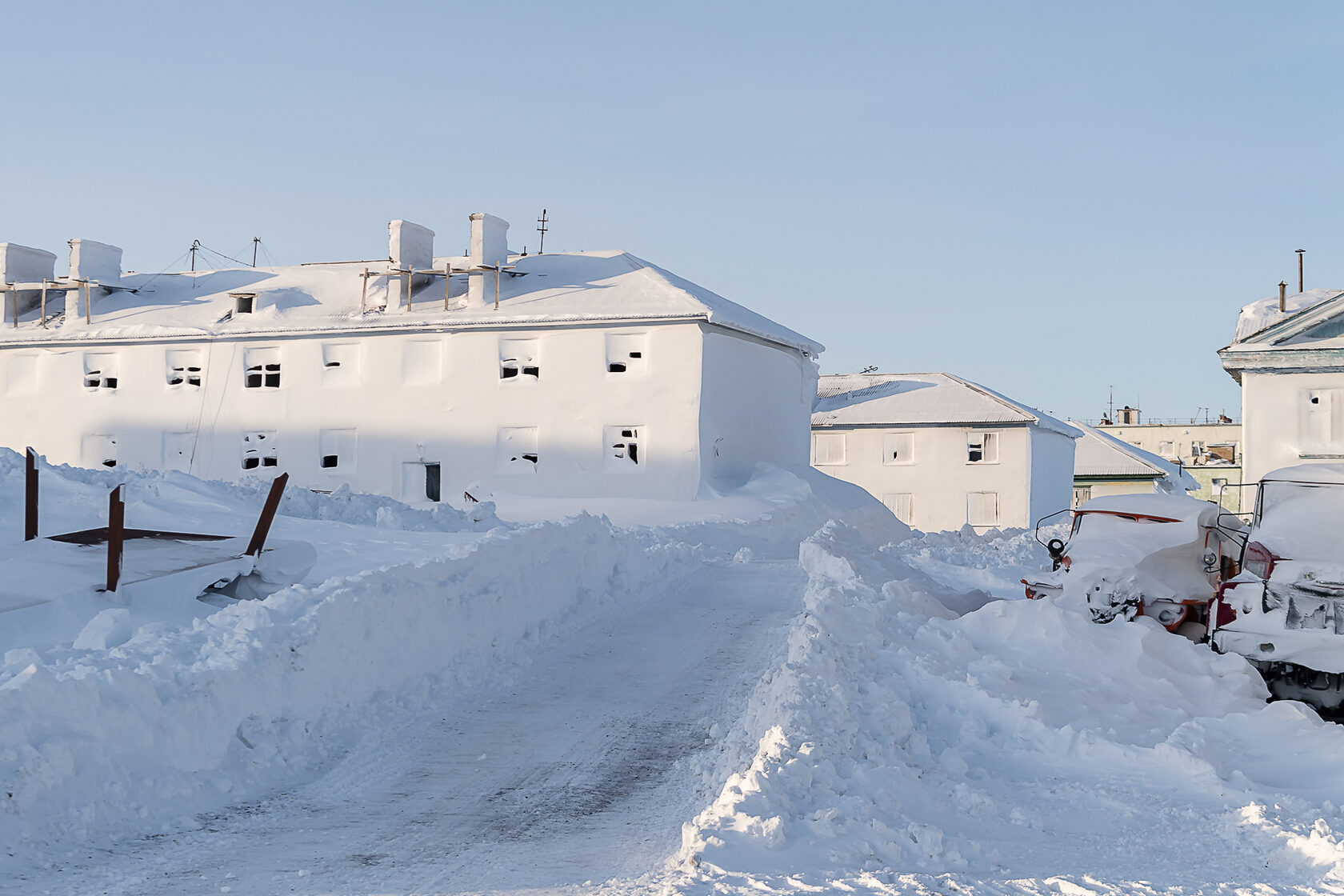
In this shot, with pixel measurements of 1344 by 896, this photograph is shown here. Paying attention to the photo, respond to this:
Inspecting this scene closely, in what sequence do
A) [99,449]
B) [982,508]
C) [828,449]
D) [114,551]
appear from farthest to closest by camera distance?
[828,449] → [982,508] → [99,449] → [114,551]

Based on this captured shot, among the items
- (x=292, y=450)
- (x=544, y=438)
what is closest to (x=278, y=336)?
(x=292, y=450)

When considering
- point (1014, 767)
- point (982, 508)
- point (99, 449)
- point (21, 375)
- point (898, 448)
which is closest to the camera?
point (1014, 767)

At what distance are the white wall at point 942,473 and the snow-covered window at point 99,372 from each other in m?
26.1

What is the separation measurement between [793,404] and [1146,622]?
84.4ft

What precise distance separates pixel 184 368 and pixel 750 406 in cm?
1655

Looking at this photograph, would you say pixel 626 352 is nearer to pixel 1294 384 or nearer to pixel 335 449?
pixel 335 449

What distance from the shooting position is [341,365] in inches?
1287

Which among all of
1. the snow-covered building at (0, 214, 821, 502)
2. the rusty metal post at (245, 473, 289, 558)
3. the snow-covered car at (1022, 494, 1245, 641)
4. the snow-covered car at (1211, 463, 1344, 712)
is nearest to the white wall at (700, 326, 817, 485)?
the snow-covered building at (0, 214, 821, 502)

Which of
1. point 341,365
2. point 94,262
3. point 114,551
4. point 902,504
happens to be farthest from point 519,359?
point 114,551

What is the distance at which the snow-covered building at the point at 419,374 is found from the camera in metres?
30.5

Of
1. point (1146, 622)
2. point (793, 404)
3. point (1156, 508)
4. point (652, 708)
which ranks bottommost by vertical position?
point (652, 708)

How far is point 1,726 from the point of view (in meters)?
6.00

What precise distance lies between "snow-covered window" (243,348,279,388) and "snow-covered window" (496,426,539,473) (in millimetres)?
7211

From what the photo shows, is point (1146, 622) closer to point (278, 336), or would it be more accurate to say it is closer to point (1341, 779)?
point (1341, 779)
